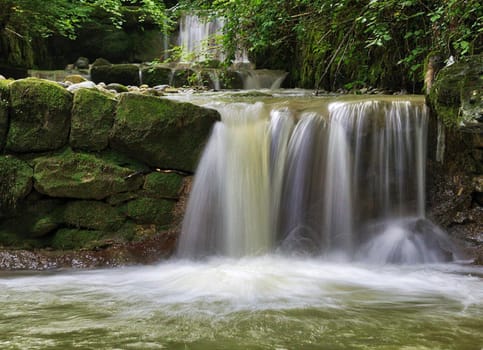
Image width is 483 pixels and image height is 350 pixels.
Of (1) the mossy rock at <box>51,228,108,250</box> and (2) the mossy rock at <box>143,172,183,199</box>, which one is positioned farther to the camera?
(2) the mossy rock at <box>143,172,183,199</box>

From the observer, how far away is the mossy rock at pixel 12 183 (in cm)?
510

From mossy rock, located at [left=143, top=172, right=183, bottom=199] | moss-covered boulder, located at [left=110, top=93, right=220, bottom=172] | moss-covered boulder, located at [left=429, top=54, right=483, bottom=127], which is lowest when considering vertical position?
mossy rock, located at [left=143, top=172, right=183, bottom=199]

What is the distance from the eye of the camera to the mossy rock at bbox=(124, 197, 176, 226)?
206 inches

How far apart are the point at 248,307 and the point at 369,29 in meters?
3.94

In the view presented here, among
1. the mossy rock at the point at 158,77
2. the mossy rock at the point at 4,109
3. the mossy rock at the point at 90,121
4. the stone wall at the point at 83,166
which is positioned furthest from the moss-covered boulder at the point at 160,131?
the mossy rock at the point at 158,77

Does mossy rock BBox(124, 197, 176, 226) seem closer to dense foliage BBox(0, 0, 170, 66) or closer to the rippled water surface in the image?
the rippled water surface

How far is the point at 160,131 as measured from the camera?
5266 mm

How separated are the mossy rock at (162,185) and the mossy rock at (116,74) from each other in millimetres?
6226

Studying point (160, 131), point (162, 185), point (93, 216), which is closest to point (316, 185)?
A: point (162, 185)

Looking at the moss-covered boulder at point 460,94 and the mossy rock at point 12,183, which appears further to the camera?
the mossy rock at point 12,183

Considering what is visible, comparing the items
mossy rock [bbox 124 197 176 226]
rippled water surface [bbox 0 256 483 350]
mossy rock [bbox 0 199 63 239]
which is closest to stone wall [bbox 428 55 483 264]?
rippled water surface [bbox 0 256 483 350]

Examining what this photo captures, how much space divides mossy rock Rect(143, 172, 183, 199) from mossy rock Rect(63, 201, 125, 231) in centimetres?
44

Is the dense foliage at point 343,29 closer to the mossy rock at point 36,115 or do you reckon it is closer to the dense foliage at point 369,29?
the dense foliage at point 369,29

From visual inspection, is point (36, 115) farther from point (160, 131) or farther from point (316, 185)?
point (316, 185)
